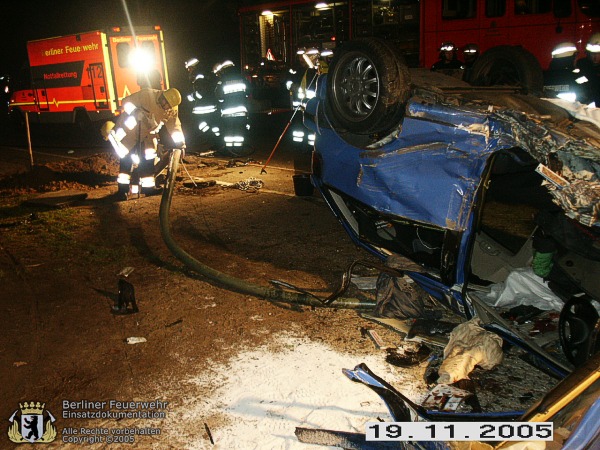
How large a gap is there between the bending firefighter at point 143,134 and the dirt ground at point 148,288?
364 mm

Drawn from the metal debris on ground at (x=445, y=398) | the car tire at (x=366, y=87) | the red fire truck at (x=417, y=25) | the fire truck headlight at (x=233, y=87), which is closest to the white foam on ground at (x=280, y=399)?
the metal debris on ground at (x=445, y=398)

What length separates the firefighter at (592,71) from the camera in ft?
21.3

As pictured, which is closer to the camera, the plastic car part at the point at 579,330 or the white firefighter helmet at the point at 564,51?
the plastic car part at the point at 579,330

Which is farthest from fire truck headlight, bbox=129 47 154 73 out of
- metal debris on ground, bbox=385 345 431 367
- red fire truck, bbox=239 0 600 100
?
metal debris on ground, bbox=385 345 431 367

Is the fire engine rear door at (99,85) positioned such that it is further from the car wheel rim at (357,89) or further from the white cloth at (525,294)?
the white cloth at (525,294)

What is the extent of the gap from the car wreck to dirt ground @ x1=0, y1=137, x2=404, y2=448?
33.6 inches

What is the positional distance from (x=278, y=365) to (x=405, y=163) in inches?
62.8

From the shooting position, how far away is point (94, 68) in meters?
14.1

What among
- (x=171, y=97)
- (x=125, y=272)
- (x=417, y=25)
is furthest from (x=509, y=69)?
(x=417, y=25)

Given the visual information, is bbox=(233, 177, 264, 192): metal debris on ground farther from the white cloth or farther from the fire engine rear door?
the fire engine rear door

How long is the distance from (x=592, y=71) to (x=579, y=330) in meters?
4.78

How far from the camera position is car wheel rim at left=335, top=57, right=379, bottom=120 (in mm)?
3779

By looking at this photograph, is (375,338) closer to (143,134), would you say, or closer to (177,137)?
(177,137)

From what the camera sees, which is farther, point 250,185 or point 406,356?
point 250,185
